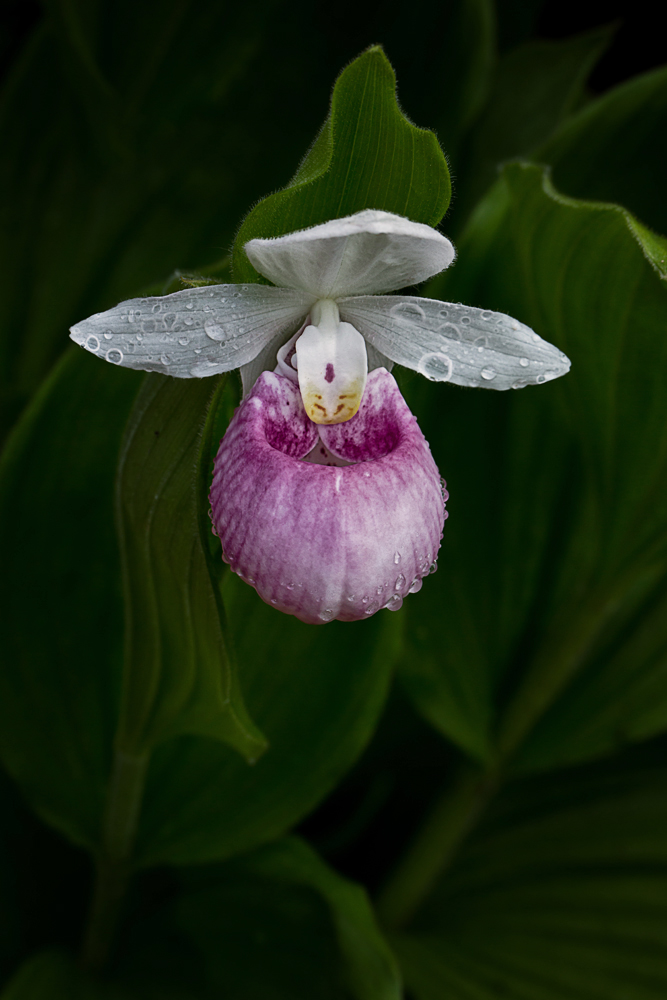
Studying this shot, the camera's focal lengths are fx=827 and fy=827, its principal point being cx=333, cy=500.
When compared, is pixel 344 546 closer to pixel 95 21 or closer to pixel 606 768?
pixel 606 768

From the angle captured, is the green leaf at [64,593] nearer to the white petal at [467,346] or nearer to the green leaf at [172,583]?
the green leaf at [172,583]

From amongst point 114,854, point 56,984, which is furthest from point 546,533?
point 56,984

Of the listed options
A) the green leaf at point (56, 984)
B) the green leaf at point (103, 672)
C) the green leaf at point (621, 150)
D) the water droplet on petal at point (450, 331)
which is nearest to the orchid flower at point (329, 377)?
the water droplet on petal at point (450, 331)

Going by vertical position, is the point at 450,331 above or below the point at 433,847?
above

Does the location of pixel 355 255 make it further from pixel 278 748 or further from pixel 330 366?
pixel 278 748

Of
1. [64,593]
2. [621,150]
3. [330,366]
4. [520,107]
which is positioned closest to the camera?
[330,366]

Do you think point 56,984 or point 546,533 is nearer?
point 56,984

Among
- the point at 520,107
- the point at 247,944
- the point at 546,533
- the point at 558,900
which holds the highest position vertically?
the point at 520,107
